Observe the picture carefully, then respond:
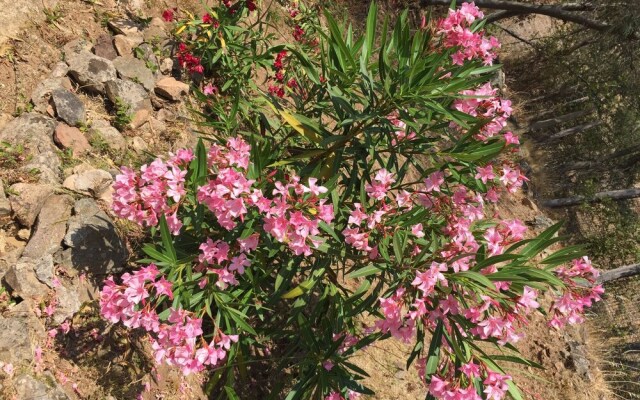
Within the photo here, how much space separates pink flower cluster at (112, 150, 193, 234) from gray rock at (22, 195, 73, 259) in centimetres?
84

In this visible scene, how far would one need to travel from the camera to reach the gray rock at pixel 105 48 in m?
3.77

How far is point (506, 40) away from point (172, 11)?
10.1 metres

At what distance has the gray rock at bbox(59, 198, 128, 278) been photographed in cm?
278

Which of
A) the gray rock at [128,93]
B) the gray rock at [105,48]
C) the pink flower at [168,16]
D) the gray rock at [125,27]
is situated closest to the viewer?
the gray rock at [128,93]

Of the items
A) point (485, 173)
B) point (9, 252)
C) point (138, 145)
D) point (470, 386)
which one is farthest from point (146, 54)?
point (470, 386)

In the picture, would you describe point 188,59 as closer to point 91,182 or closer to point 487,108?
point 91,182

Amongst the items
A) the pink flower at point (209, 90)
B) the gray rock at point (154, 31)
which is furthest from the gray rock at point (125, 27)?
the pink flower at point (209, 90)

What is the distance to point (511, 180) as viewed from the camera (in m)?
2.47

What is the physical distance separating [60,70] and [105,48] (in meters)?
0.51

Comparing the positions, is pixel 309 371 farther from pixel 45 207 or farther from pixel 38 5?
pixel 38 5

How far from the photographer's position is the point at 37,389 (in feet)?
7.61

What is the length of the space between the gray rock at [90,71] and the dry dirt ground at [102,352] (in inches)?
4.3

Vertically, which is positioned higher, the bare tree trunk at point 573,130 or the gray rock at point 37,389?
the bare tree trunk at point 573,130

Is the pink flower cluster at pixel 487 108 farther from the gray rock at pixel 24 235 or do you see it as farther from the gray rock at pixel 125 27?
the gray rock at pixel 125 27
